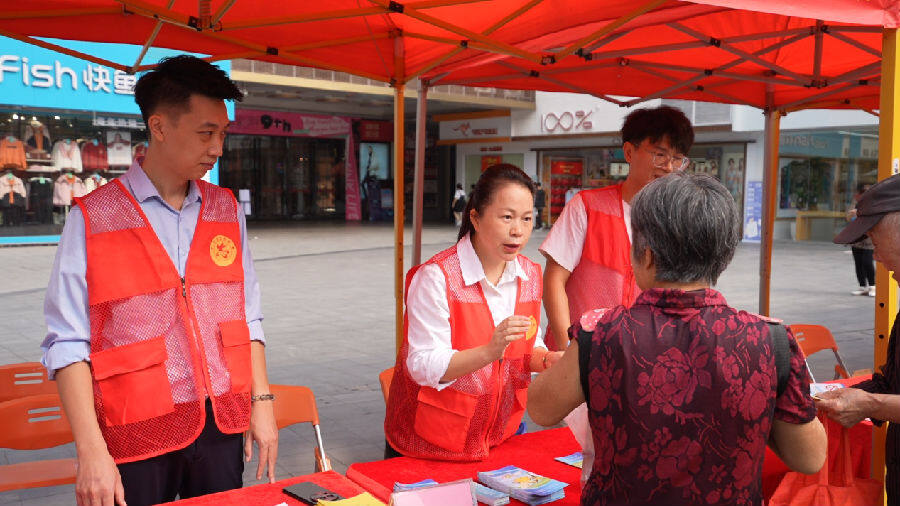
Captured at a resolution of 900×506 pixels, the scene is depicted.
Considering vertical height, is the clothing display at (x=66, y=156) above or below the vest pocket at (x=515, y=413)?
above

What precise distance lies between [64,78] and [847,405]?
1718 centimetres

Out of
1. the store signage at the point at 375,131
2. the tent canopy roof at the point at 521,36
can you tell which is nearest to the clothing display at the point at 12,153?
the store signage at the point at 375,131

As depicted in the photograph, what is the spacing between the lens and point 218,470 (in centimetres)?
219

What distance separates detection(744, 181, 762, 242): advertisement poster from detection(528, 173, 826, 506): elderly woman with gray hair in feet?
63.9

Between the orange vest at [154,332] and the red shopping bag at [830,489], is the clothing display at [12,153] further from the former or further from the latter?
the red shopping bag at [830,489]

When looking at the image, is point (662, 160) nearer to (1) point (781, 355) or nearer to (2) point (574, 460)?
(2) point (574, 460)

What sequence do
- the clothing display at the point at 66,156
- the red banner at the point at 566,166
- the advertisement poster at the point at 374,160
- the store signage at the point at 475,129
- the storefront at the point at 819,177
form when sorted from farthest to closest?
1. the advertisement poster at the point at 374,160
2. the red banner at the point at 566,166
3. the store signage at the point at 475,129
4. the storefront at the point at 819,177
5. the clothing display at the point at 66,156

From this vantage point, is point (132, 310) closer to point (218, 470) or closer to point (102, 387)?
point (102, 387)

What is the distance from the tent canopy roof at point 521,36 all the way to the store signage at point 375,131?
877 inches

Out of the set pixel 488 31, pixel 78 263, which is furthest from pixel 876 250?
pixel 488 31

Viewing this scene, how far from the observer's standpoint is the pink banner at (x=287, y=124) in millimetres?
24672

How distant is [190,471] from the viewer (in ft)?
7.06

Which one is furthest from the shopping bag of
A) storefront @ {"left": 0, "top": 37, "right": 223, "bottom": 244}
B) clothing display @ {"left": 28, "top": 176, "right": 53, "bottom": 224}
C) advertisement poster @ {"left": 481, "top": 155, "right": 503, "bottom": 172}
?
advertisement poster @ {"left": 481, "top": 155, "right": 503, "bottom": 172}

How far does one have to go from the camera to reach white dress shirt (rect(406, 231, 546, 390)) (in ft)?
7.23
